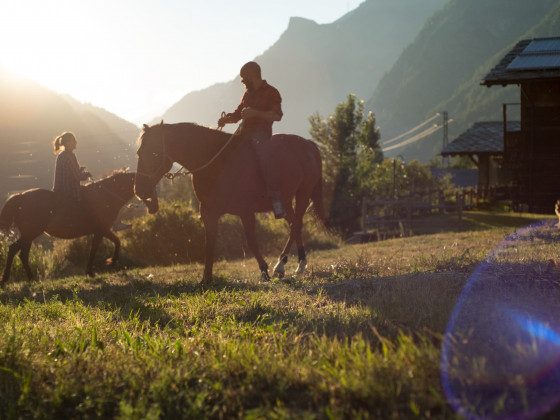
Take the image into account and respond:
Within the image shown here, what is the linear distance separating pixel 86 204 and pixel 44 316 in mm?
5292

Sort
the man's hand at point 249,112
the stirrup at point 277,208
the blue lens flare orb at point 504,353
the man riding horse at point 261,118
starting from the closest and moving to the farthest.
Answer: the blue lens flare orb at point 504,353
the man's hand at point 249,112
the man riding horse at point 261,118
the stirrup at point 277,208

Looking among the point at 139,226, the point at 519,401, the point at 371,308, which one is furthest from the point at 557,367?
the point at 139,226

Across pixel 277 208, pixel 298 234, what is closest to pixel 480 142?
pixel 298 234

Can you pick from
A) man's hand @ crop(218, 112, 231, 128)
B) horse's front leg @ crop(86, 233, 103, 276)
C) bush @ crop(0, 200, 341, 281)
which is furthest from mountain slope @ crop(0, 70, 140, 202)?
man's hand @ crop(218, 112, 231, 128)

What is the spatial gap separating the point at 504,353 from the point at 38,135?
2676 inches

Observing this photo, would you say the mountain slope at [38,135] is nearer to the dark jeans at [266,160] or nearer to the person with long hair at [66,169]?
the person with long hair at [66,169]

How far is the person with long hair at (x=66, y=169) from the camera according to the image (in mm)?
9484

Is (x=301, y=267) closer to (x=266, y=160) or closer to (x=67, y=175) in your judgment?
(x=266, y=160)

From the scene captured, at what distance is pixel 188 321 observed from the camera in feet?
14.7

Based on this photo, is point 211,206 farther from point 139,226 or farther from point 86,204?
point 139,226

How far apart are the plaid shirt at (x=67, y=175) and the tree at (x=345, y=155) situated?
19669 millimetres

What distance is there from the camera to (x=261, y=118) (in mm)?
7016

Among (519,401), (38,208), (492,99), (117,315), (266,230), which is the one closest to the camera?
(519,401)

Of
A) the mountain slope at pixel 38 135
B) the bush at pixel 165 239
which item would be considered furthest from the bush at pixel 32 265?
the mountain slope at pixel 38 135
